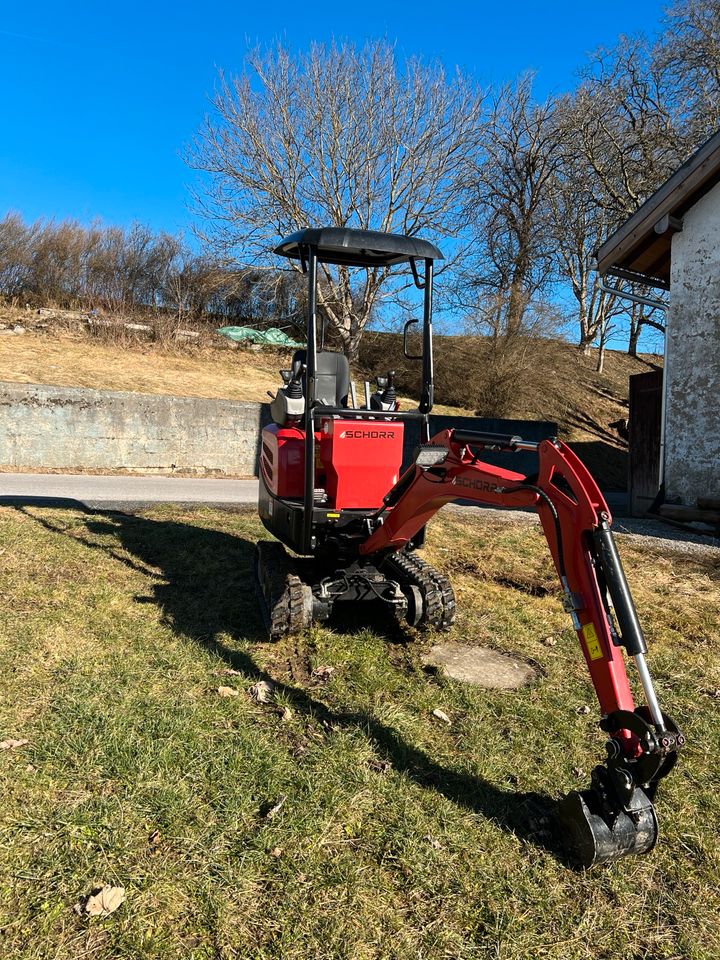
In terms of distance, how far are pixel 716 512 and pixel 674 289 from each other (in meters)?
3.63

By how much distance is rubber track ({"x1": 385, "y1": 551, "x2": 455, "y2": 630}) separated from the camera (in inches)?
193

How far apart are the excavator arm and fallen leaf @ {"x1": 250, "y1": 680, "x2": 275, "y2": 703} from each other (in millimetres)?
1798

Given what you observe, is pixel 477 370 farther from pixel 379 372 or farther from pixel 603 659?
pixel 603 659

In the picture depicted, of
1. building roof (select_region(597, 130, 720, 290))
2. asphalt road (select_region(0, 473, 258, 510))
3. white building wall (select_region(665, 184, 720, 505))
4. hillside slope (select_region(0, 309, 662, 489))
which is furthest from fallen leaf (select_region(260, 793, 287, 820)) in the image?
hillside slope (select_region(0, 309, 662, 489))

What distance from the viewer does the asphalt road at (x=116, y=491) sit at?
986cm

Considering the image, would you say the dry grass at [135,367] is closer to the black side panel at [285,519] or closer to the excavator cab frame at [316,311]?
the black side panel at [285,519]

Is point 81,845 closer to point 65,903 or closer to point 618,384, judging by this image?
point 65,903

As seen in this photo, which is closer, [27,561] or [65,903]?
[65,903]

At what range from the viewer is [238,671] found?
4.36 m

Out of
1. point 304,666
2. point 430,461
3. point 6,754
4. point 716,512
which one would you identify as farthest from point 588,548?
point 716,512

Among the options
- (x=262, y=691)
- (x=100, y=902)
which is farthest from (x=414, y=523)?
(x=100, y=902)

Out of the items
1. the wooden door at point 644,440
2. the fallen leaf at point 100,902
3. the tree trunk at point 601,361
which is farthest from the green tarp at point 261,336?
the fallen leaf at point 100,902

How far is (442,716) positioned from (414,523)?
3.92 feet

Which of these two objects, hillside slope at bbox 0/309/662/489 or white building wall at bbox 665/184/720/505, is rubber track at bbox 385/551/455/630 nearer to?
white building wall at bbox 665/184/720/505
